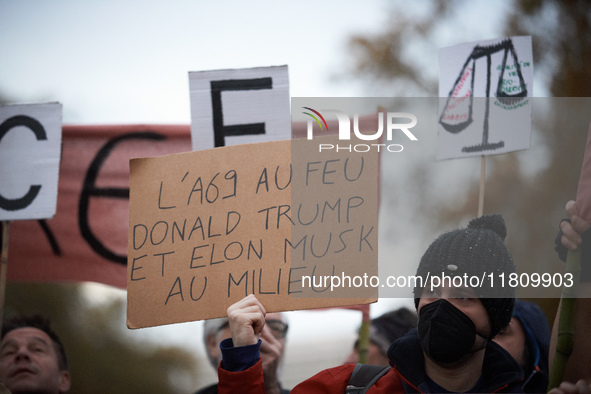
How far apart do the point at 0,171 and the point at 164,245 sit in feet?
5.24

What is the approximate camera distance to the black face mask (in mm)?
1375

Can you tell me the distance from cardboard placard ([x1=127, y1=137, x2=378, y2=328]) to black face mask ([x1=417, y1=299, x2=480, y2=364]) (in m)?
0.23

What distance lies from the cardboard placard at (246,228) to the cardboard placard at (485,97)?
0.95m

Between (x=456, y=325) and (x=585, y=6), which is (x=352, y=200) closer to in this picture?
(x=456, y=325)

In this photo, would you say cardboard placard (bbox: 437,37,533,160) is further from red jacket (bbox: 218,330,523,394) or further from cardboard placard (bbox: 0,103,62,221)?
cardboard placard (bbox: 0,103,62,221)

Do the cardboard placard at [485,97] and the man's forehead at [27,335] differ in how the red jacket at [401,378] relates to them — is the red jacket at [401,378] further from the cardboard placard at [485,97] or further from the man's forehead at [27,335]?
the man's forehead at [27,335]

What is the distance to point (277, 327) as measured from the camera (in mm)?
2623

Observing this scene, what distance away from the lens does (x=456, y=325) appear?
4.52ft

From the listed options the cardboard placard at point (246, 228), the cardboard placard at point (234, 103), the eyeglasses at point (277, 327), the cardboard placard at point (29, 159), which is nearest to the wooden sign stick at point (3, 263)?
the cardboard placard at point (29, 159)

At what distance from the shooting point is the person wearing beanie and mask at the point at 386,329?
3.08 metres

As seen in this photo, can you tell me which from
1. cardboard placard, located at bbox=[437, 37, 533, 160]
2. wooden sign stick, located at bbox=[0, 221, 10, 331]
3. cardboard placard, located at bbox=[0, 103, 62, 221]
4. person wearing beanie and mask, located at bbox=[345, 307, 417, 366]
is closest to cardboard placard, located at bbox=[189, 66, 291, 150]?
cardboard placard, located at bbox=[437, 37, 533, 160]

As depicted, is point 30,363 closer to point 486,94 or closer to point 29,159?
point 29,159

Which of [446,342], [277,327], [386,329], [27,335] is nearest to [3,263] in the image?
[27,335]

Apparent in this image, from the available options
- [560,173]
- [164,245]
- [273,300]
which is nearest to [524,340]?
[273,300]
